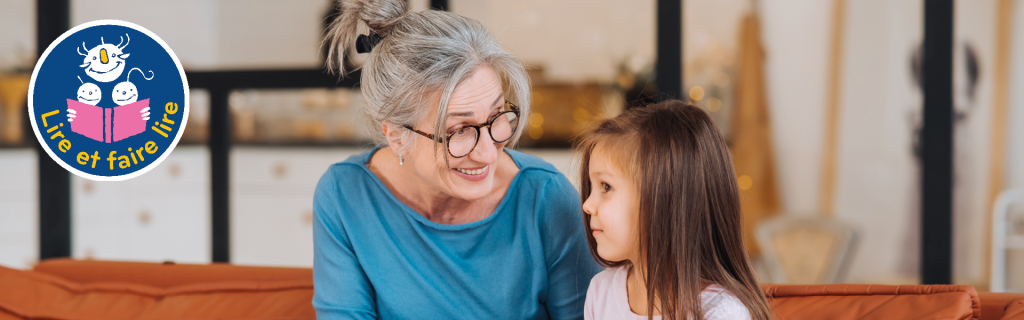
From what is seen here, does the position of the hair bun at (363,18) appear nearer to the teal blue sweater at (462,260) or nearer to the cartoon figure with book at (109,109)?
the teal blue sweater at (462,260)

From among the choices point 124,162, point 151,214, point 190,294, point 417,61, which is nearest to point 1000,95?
point 417,61

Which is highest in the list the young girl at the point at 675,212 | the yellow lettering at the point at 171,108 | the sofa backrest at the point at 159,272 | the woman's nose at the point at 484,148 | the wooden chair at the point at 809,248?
the yellow lettering at the point at 171,108

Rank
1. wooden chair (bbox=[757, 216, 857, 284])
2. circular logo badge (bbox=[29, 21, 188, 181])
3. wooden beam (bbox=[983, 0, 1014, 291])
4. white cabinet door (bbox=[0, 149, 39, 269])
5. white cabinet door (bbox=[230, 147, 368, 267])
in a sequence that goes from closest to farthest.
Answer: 1. circular logo badge (bbox=[29, 21, 188, 181])
2. wooden chair (bbox=[757, 216, 857, 284])
3. wooden beam (bbox=[983, 0, 1014, 291])
4. white cabinet door (bbox=[0, 149, 39, 269])
5. white cabinet door (bbox=[230, 147, 368, 267])

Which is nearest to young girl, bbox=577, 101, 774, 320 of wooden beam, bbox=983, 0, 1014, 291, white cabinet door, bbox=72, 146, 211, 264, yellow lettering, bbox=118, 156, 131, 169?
yellow lettering, bbox=118, 156, 131, 169

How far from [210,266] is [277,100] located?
269 centimetres

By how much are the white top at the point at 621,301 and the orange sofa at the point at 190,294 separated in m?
0.28

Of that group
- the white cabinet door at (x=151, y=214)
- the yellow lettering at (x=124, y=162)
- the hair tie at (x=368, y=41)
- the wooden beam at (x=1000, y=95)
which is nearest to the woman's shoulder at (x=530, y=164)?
the hair tie at (x=368, y=41)

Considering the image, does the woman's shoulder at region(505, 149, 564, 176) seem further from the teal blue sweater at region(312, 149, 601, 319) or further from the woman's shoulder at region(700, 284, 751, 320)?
the woman's shoulder at region(700, 284, 751, 320)

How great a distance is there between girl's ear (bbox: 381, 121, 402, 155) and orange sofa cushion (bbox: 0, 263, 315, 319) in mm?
495

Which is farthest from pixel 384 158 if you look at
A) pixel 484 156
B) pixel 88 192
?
pixel 88 192

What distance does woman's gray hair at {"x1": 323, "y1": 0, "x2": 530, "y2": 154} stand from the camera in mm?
1147

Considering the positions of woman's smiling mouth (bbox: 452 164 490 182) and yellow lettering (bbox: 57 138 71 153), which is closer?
woman's smiling mouth (bbox: 452 164 490 182)

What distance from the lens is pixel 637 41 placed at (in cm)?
427

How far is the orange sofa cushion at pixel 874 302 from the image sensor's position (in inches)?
45.3
